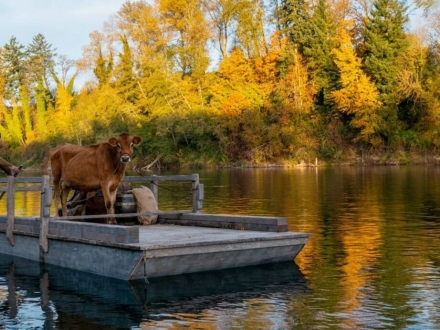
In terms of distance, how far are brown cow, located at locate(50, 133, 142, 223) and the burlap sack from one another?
1.25 metres

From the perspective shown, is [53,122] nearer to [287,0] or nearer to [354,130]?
[287,0]

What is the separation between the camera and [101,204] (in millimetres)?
15945

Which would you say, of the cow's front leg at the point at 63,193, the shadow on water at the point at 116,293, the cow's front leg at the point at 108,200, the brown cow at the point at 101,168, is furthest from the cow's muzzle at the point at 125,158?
the cow's front leg at the point at 63,193

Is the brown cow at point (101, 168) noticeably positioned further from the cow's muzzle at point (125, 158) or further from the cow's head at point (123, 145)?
the cow's muzzle at point (125, 158)

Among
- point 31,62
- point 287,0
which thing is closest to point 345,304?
point 287,0

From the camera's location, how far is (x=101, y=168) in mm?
14781

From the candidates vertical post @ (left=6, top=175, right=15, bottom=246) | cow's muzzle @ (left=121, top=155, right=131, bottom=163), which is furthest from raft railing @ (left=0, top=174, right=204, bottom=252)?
cow's muzzle @ (left=121, top=155, right=131, bottom=163)

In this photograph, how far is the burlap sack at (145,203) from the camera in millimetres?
16188

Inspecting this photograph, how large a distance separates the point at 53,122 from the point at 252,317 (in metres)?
80.5

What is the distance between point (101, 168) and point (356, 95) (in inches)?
2130

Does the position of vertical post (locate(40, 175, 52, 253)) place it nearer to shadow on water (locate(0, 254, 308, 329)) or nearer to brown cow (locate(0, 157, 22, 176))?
shadow on water (locate(0, 254, 308, 329))

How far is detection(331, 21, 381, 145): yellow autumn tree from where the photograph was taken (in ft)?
216

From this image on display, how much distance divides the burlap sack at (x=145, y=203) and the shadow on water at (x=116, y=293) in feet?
9.38

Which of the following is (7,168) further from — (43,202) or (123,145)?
(123,145)
